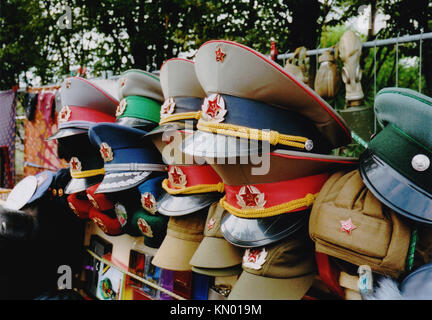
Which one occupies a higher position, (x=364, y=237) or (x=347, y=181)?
(x=347, y=181)

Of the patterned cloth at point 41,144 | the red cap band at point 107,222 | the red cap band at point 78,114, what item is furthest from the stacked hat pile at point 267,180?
the patterned cloth at point 41,144

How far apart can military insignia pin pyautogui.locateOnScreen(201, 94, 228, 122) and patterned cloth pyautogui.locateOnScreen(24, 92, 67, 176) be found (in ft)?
7.82

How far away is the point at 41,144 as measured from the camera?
3324mm

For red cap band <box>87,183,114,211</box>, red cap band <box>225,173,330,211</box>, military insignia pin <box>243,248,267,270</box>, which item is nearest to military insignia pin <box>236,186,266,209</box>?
red cap band <box>225,173,330,211</box>

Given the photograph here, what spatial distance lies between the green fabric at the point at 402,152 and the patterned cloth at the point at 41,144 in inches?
112

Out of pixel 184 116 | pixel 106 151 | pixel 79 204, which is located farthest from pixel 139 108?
pixel 79 204

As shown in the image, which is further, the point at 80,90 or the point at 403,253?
the point at 80,90

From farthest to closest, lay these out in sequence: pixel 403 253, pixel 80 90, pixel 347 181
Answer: pixel 80 90, pixel 347 181, pixel 403 253

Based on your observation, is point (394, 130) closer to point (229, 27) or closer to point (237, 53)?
point (237, 53)

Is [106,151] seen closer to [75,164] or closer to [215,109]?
[75,164]

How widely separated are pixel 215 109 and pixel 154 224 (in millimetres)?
Result: 747
